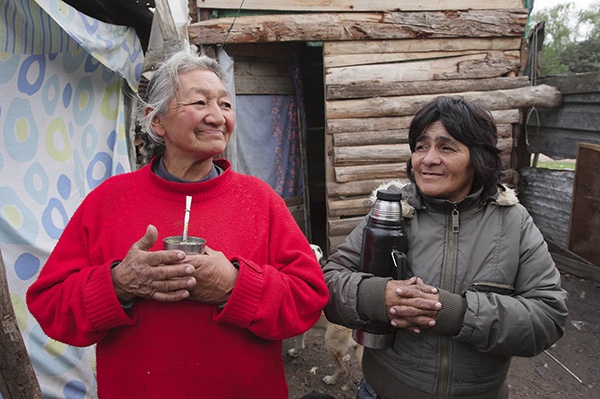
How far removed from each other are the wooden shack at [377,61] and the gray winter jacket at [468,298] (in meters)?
3.79

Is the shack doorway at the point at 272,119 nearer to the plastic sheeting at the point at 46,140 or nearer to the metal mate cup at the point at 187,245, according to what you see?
the plastic sheeting at the point at 46,140

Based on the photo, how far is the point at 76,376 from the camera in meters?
2.91

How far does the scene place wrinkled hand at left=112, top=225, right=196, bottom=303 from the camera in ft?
4.28

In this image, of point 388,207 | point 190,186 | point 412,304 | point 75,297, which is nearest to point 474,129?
point 388,207

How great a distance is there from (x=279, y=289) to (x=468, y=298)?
72 centimetres

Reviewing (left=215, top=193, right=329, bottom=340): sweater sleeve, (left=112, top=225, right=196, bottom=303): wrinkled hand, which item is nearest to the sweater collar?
(left=215, top=193, right=329, bottom=340): sweater sleeve

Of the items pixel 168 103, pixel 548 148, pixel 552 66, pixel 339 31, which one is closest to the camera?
pixel 168 103

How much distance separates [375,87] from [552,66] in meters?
25.1

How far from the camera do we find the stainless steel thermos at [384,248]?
1628 millimetres

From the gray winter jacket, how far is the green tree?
24.2 meters

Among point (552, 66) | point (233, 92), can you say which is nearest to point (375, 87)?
point (233, 92)

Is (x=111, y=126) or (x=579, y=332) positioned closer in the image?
(x=111, y=126)

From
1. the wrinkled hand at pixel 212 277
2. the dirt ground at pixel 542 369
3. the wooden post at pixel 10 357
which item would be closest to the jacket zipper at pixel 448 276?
the wrinkled hand at pixel 212 277

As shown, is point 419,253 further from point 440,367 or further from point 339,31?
point 339,31
